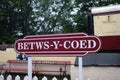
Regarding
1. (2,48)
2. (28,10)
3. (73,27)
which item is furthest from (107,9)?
(28,10)

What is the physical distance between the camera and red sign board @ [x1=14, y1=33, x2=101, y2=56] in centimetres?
564

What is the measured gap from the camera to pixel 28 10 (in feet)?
154

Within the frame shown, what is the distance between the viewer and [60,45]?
593cm

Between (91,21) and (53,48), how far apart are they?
14535 millimetres

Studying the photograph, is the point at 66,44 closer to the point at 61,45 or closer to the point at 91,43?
the point at 61,45

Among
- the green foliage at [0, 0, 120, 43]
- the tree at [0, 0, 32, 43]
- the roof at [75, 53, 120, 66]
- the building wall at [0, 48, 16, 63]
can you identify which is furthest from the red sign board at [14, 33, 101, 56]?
the tree at [0, 0, 32, 43]

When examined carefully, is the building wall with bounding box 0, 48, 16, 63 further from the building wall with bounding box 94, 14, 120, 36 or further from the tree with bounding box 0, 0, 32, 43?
the tree with bounding box 0, 0, 32, 43

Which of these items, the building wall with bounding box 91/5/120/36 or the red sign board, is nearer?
the red sign board

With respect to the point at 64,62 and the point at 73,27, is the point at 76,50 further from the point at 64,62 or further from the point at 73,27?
the point at 73,27

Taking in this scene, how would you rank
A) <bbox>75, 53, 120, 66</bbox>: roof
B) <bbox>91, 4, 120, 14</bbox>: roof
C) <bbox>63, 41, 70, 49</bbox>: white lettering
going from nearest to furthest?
<bbox>63, 41, 70, 49</bbox>: white lettering, <bbox>75, 53, 120, 66</bbox>: roof, <bbox>91, 4, 120, 14</bbox>: roof

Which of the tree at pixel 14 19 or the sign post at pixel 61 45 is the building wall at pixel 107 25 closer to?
the sign post at pixel 61 45

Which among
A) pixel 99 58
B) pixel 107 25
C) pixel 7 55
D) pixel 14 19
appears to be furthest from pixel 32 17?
pixel 99 58

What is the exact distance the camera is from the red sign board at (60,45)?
5.64 meters

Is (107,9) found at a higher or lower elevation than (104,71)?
higher
